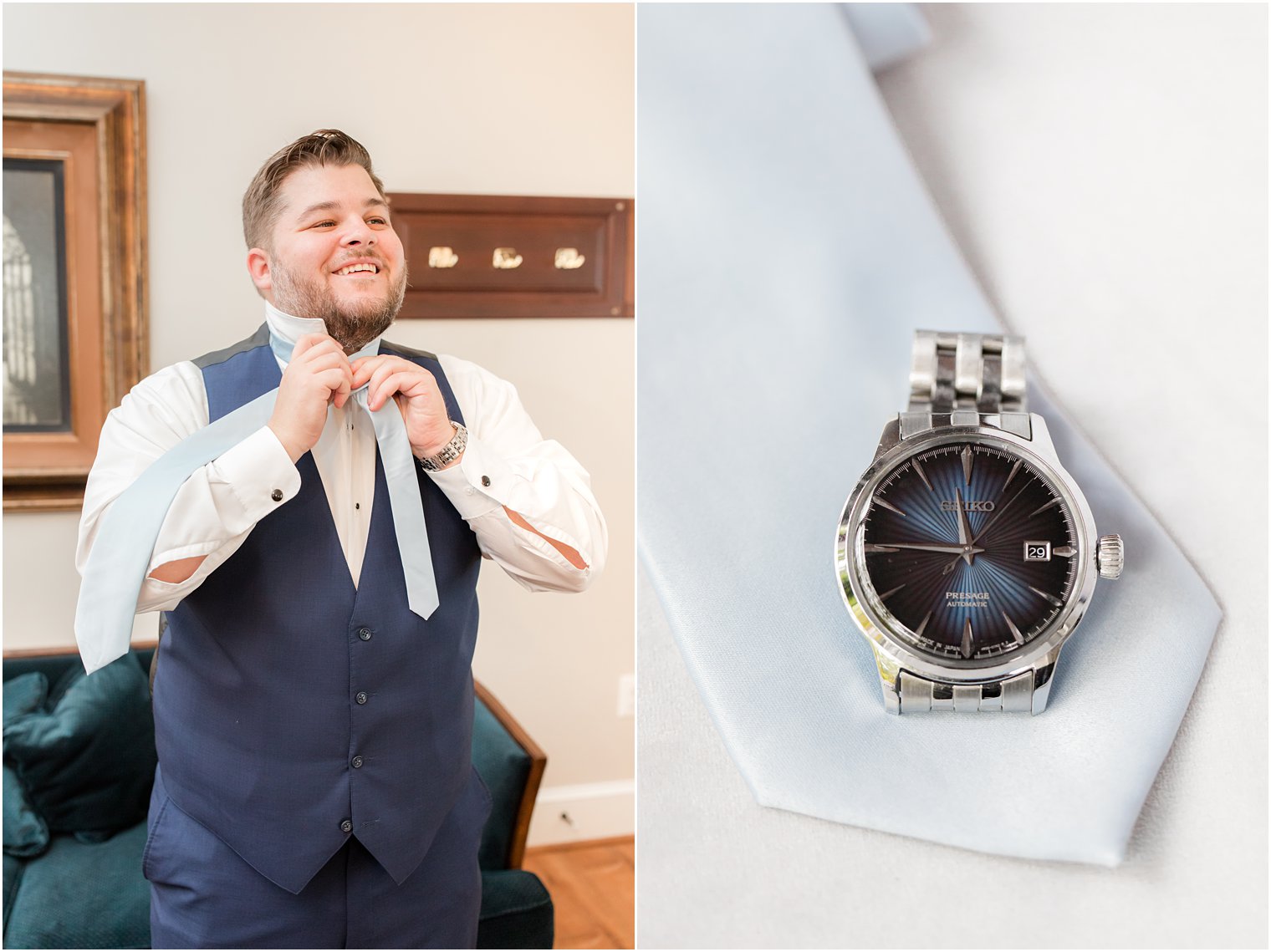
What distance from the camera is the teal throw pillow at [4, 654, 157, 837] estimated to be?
0.82 m

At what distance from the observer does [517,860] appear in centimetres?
82

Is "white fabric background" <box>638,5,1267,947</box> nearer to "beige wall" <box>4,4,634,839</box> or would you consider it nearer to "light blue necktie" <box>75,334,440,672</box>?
"light blue necktie" <box>75,334,440,672</box>

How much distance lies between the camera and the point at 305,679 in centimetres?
43

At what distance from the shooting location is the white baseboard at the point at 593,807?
944 mm

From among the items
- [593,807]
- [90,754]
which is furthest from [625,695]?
[90,754]

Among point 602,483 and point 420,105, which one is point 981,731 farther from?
point 420,105

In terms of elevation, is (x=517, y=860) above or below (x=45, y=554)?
below

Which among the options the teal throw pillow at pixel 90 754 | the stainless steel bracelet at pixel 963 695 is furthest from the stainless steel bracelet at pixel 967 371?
the teal throw pillow at pixel 90 754

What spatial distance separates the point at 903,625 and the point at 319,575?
0.25 m

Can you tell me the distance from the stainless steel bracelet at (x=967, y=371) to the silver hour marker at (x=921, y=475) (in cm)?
3

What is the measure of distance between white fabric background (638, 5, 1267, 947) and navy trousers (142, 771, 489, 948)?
149 millimetres

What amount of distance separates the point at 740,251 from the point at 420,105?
0.40 metres

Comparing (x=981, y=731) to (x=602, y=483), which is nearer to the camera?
(x=981, y=731)

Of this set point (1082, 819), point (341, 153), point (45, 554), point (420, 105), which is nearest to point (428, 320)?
point (420, 105)
